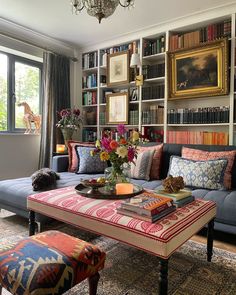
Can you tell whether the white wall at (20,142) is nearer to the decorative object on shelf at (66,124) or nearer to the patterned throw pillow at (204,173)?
the decorative object on shelf at (66,124)

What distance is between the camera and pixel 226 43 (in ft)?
9.75

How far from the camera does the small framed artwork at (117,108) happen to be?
3921mm

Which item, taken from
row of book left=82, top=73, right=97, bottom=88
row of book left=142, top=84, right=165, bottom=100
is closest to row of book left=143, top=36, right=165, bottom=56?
row of book left=142, top=84, right=165, bottom=100

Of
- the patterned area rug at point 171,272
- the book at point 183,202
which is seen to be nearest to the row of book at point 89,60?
the patterned area rug at point 171,272

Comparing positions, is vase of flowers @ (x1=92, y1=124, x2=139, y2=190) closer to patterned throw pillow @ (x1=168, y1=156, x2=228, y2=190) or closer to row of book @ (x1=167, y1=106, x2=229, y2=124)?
patterned throw pillow @ (x1=168, y1=156, x2=228, y2=190)

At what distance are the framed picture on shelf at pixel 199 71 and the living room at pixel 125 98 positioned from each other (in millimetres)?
13

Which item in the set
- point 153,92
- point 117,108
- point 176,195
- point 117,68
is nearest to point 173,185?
point 176,195

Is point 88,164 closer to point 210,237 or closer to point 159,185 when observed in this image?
point 159,185

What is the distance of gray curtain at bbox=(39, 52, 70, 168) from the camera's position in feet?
12.9

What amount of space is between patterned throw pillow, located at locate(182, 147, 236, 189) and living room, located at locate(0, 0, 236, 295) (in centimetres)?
1

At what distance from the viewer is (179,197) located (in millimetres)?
1542

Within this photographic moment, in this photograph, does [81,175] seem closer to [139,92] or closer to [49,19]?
[139,92]

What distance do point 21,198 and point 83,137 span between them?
2.44m

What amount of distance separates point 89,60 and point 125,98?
1.11 m
